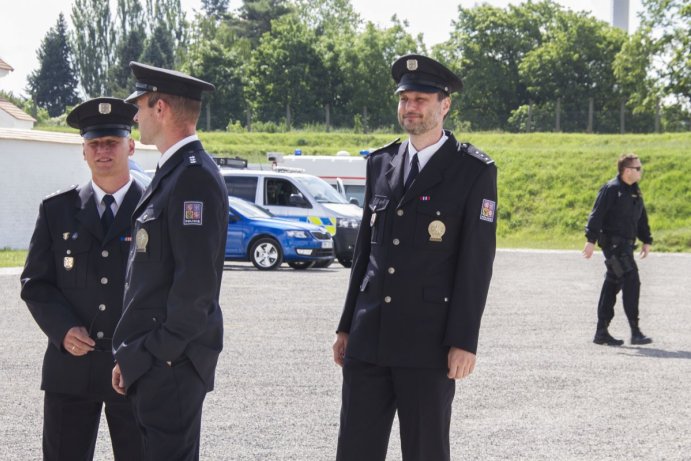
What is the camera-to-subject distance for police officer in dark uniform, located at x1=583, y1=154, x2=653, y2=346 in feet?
36.6

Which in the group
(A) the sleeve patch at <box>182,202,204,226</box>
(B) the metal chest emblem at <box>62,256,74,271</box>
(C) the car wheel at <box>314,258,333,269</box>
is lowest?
(C) the car wheel at <box>314,258,333,269</box>

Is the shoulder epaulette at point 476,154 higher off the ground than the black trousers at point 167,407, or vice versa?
the shoulder epaulette at point 476,154

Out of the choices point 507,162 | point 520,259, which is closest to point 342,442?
point 520,259

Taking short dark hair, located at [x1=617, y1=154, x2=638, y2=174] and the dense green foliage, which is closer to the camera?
short dark hair, located at [x1=617, y1=154, x2=638, y2=174]

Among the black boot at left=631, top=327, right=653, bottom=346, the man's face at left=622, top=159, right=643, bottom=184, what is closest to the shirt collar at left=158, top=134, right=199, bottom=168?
the man's face at left=622, top=159, right=643, bottom=184

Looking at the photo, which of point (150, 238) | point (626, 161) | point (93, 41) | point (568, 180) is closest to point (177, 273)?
point (150, 238)

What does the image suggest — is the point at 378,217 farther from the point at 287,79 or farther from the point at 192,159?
the point at 287,79

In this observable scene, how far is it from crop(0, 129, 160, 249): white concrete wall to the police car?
8.21 metres

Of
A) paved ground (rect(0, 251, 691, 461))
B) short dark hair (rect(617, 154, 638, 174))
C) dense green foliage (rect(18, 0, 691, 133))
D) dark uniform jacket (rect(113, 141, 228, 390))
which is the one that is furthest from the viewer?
dense green foliage (rect(18, 0, 691, 133))

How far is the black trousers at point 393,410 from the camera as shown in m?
4.38

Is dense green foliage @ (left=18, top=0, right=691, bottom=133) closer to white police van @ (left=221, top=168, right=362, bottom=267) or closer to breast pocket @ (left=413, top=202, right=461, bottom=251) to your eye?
white police van @ (left=221, top=168, right=362, bottom=267)

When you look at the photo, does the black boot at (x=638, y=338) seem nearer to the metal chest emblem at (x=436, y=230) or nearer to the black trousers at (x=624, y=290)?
the black trousers at (x=624, y=290)

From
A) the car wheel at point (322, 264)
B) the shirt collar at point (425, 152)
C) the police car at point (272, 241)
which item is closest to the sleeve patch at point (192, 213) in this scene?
the shirt collar at point (425, 152)

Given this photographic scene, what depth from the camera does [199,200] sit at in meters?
4.04
